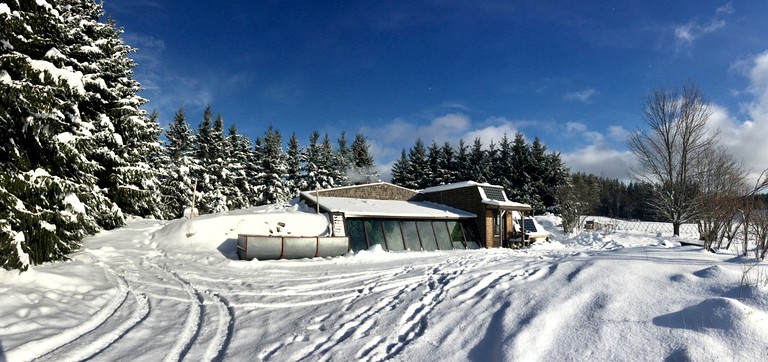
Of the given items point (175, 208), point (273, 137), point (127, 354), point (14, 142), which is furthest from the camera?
point (273, 137)

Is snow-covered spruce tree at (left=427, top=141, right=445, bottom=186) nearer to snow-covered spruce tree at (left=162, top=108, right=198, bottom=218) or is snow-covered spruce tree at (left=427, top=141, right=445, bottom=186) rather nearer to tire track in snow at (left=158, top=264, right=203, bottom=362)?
snow-covered spruce tree at (left=162, top=108, right=198, bottom=218)

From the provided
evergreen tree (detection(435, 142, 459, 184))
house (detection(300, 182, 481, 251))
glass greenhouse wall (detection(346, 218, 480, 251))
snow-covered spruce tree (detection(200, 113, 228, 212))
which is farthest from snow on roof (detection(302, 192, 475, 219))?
evergreen tree (detection(435, 142, 459, 184))

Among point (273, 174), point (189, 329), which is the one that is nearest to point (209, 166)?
point (273, 174)

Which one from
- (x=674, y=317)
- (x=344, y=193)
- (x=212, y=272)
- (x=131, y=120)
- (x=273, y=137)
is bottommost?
(x=212, y=272)

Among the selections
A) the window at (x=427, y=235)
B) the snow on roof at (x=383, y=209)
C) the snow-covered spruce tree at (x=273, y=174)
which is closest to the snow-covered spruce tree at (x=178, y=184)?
the snow-covered spruce tree at (x=273, y=174)

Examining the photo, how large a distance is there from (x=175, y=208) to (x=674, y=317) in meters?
32.4

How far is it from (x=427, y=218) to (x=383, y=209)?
2.30m

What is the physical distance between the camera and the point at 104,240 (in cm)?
1393

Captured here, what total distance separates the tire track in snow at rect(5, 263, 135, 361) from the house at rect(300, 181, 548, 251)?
33.3 ft

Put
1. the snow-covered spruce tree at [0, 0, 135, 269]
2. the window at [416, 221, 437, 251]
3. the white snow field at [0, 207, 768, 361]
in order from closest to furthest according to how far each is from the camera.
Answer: the white snow field at [0, 207, 768, 361], the snow-covered spruce tree at [0, 0, 135, 269], the window at [416, 221, 437, 251]

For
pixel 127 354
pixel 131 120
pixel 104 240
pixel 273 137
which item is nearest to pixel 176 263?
pixel 104 240

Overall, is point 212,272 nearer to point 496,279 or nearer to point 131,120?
point 496,279

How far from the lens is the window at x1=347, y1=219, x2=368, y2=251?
15860 mm

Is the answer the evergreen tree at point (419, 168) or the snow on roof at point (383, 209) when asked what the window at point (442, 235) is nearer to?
the snow on roof at point (383, 209)
